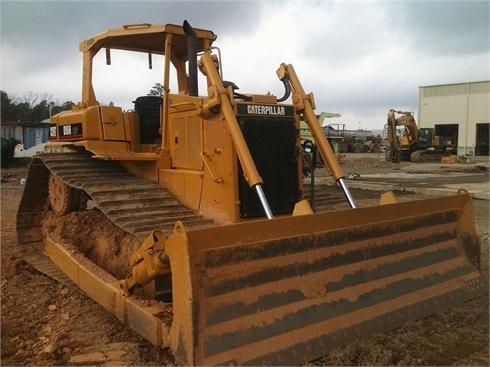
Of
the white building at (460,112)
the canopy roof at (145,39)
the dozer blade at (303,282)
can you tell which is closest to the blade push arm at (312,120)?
the dozer blade at (303,282)

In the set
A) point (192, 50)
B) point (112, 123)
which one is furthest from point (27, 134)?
point (192, 50)

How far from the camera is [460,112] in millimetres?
41656

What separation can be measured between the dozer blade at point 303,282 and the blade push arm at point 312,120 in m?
0.85

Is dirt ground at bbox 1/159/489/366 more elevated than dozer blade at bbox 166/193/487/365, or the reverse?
dozer blade at bbox 166/193/487/365

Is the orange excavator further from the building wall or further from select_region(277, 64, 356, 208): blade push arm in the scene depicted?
select_region(277, 64, 356, 208): blade push arm

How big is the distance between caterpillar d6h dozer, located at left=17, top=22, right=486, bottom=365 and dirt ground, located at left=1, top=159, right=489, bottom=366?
5.0 inches

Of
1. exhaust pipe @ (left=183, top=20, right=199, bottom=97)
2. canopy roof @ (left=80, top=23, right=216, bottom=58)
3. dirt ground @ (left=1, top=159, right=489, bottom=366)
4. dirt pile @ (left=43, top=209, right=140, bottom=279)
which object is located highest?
canopy roof @ (left=80, top=23, right=216, bottom=58)

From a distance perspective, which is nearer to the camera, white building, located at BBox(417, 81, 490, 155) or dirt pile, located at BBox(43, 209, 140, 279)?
dirt pile, located at BBox(43, 209, 140, 279)

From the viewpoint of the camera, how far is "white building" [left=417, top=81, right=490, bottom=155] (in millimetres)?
40094

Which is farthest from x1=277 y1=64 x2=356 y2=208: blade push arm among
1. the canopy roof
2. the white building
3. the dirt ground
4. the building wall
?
the white building

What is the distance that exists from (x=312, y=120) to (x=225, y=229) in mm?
2315

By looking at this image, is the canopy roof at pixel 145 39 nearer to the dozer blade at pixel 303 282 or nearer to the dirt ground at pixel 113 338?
the dirt ground at pixel 113 338

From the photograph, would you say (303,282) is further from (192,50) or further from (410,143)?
(410,143)

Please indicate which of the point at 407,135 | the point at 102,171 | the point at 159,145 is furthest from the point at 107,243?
the point at 407,135
